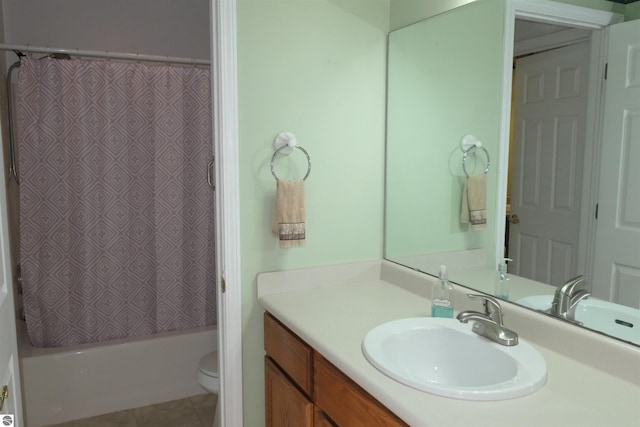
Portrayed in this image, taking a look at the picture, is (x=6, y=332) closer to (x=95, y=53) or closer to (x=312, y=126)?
(x=312, y=126)

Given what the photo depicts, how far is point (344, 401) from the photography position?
4.08 ft

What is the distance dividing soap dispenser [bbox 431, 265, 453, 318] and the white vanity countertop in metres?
0.07

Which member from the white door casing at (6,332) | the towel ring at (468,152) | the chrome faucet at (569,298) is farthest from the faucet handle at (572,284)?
the white door casing at (6,332)

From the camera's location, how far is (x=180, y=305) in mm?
2861

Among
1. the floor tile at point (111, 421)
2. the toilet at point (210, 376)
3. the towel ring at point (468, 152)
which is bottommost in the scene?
the floor tile at point (111, 421)

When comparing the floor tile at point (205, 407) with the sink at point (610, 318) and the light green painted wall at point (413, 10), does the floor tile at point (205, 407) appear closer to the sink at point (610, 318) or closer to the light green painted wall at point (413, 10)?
the sink at point (610, 318)

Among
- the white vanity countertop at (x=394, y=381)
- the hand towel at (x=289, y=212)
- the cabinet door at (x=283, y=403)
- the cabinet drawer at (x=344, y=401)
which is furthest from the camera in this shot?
the hand towel at (x=289, y=212)

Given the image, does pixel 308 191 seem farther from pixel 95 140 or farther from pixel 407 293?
pixel 95 140

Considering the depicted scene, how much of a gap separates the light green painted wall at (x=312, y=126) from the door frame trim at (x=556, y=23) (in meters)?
0.54

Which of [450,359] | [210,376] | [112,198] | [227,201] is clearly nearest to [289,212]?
[227,201]

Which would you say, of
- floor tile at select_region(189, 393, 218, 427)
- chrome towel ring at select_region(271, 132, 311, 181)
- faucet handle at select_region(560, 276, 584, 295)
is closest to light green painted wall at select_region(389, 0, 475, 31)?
chrome towel ring at select_region(271, 132, 311, 181)

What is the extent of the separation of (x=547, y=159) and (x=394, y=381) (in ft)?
2.47

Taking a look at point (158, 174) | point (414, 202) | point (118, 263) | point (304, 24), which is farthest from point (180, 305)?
point (304, 24)

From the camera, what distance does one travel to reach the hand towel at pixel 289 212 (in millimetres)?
1688
